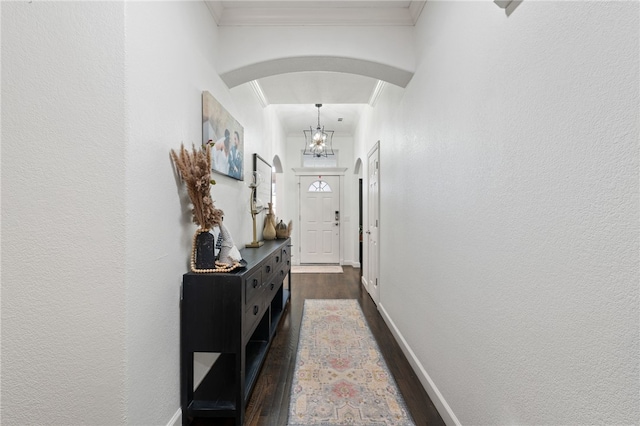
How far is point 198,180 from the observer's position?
1486 mm

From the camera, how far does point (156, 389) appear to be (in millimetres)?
1331

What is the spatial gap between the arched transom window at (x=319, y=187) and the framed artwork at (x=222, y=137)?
Result: 3602mm

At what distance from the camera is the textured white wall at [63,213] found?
1105 mm

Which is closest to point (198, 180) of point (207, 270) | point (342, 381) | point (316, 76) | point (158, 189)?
point (158, 189)

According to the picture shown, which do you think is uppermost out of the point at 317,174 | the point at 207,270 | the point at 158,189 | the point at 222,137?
the point at 317,174

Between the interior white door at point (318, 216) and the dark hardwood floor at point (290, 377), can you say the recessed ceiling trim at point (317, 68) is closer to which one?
the dark hardwood floor at point (290, 377)

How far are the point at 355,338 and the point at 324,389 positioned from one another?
0.84 meters

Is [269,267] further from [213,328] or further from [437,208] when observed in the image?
[437,208]

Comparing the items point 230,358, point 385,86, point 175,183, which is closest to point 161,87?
point 175,183

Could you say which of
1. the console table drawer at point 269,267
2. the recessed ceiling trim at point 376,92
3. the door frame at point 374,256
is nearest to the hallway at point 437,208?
the console table drawer at point 269,267

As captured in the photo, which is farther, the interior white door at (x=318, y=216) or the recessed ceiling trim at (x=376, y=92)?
the interior white door at (x=318, y=216)

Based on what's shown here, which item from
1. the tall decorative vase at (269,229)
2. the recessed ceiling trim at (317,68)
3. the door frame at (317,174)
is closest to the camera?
the recessed ceiling trim at (317,68)

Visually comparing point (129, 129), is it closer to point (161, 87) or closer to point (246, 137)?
point (161, 87)

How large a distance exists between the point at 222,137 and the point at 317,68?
0.95 m
